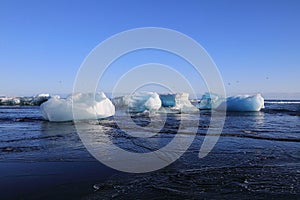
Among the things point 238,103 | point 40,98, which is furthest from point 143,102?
point 40,98

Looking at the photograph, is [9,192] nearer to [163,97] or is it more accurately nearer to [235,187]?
[235,187]

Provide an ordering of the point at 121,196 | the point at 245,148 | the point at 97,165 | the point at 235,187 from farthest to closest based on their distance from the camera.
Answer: the point at 245,148
the point at 97,165
the point at 235,187
the point at 121,196

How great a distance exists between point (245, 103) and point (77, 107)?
639 inches

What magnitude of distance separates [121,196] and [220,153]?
3.64 m

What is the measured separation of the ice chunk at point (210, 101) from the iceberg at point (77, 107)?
14.2 meters

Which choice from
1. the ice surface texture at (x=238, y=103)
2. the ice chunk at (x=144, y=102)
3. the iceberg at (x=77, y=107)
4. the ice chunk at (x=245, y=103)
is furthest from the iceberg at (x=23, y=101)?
the iceberg at (x=77, y=107)

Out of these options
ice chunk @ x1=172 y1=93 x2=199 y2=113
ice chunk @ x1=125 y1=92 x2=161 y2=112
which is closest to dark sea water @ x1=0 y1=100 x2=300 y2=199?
ice chunk @ x1=125 y1=92 x2=161 y2=112

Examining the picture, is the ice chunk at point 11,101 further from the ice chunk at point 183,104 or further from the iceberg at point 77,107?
the iceberg at point 77,107

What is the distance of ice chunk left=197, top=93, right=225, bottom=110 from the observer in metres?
27.8

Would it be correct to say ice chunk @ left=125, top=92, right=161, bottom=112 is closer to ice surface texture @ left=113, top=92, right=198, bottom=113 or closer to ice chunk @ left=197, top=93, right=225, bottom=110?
ice surface texture @ left=113, top=92, right=198, bottom=113

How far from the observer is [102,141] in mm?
8867

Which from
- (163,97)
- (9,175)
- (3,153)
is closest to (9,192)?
(9,175)

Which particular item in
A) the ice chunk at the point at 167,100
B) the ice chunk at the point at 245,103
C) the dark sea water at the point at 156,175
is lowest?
the dark sea water at the point at 156,175

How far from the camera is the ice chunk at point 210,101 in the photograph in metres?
27.8
